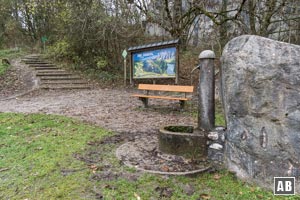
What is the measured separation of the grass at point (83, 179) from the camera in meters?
2.67

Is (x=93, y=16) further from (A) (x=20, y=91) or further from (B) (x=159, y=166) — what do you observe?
(B) (x=159, y=166)

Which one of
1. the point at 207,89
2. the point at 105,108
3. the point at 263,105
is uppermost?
the point at 207,89

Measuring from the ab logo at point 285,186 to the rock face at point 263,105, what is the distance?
0.05m

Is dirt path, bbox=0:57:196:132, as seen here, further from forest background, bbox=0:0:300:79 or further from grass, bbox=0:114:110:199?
forest background, bbox=0:0:300:79

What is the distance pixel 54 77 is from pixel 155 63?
15.1ft

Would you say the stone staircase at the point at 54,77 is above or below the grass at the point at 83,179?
above

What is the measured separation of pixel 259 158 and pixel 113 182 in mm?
1604

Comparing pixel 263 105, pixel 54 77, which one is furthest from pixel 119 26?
pixel 263 105

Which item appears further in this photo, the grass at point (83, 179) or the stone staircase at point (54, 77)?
the stone staircase at point (54, 77)

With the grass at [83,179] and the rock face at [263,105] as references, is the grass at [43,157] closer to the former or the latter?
the grass at [83,179]

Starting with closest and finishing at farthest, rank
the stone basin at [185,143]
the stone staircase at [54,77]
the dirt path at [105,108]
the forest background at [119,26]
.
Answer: the stone basin at [185,143] → the dirt path at [105,108] → the stone staircase at [54,77] → the forest background at [119,26]

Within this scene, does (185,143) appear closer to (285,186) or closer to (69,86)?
(285,186)

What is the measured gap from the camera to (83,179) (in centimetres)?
293

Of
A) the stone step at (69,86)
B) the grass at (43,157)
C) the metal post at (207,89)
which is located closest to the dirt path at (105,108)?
the stone step at (69,86)
